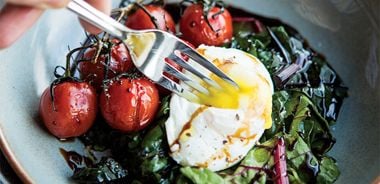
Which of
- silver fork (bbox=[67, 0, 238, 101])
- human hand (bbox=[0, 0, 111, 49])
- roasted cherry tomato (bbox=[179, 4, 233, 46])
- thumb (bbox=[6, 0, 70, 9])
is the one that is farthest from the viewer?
roasted cherry tomato (bbox=[179, 4, 233, 46])

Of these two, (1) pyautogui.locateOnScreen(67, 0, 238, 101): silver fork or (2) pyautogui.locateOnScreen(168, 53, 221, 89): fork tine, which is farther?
(2) pyautogui.locateOnScreen(168, 53, 221, 89): fork tine

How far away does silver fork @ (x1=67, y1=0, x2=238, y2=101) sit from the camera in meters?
1.91

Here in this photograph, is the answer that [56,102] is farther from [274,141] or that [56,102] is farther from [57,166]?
[274,141]

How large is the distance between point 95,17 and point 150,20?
77cm

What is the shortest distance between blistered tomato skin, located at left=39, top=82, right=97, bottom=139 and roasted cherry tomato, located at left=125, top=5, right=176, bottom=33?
1.32 feet

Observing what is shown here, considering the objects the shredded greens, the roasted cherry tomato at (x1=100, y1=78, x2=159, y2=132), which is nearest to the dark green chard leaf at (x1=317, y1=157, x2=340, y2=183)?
the shredded greens

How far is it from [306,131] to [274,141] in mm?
181

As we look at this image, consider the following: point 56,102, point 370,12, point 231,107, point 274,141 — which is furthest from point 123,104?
point 370,12

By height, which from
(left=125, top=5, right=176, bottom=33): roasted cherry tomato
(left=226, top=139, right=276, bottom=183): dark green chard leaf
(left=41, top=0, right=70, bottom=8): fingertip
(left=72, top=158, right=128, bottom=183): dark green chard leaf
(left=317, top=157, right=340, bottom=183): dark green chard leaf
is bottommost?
(left=317, top=157, right=340, bottom=183): dark green chard leaf

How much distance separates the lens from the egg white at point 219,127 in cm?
216

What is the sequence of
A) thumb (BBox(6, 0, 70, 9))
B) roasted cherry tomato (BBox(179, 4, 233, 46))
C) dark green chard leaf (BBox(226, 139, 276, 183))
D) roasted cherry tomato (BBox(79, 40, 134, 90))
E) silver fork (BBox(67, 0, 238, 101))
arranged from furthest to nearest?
roasted cherry tomato (BBox(179, 4, 233, 46)) < roasted cherry tomato (BBox(79, 40, 134, 90)) < dark green chard leaf (BBox(226, 139, 276, 183)) < silver fork (BBox(67, 0, 238, 101)) < thumb (BBox(6, 0, 70, 9))

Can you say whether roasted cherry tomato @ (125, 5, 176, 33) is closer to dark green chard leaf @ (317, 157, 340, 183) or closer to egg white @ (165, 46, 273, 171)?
egg white @ (165, 46, 273, 171)

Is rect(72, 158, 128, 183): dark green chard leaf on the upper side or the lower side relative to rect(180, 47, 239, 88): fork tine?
lower

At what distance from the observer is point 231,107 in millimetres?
2160
